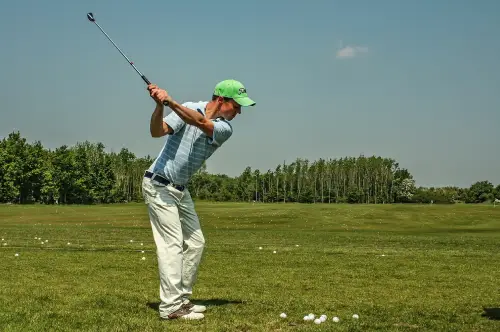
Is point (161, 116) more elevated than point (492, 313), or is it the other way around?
point (161, 116)

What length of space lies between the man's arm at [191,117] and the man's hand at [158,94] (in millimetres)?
78

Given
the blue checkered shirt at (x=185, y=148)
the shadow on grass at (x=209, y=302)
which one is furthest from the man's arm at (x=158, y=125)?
the shadow on grass at (x=209, y=302)

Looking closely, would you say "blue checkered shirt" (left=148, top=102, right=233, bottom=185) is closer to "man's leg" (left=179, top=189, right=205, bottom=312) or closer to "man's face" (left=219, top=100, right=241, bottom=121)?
"man's face" (left=219, top=100, right=241, bottom=121)

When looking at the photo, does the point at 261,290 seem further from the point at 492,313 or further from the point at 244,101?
the point at 244,101

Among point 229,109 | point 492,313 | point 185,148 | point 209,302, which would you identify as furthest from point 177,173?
point 492,313

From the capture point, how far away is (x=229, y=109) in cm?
825

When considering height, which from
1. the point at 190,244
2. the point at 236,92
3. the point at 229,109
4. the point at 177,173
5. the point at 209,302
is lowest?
the point at 209,302

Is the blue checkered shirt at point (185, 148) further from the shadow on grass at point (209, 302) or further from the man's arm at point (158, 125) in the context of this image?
the shadow on grass at point (209, 302)

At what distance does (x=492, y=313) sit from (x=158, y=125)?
511cm

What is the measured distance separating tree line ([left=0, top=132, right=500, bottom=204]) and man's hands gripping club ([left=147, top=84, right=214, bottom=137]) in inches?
4496

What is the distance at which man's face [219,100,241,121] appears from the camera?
823cm

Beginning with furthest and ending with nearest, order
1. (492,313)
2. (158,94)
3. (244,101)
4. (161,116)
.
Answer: (492,313) < (244,101) < (161,116) < (158,94)

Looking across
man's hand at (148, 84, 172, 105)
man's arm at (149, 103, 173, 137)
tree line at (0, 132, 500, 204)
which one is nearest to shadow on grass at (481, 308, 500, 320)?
man's arm at (149, 103, 173, 137)

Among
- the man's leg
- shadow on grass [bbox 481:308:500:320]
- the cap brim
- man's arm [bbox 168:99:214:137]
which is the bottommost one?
shadow on grass [bbox 481:308:500:320]
